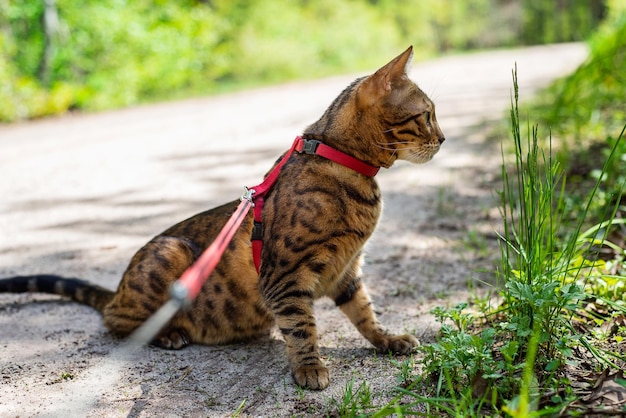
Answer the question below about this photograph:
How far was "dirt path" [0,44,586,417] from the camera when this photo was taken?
276 centimetres

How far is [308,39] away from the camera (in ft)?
71.5

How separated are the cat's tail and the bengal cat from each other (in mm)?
274

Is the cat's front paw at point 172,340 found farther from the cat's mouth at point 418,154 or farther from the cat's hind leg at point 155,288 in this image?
the cat's mouth at point 418,154

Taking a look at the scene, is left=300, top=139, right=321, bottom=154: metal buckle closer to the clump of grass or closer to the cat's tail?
the clump of grass

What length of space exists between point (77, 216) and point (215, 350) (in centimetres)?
310

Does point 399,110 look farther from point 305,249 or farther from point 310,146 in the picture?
point 305,249

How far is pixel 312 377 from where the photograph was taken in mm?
2742

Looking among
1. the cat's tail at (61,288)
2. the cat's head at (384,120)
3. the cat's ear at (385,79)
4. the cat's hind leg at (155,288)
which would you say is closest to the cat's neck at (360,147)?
the cat's head at (384,120)

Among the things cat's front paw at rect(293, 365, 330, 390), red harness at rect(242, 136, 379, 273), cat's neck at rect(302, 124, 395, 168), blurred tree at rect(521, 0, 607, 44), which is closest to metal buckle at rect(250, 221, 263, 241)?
red harness at rect(242, 136, 379, 273)

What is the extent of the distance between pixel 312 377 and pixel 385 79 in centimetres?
144

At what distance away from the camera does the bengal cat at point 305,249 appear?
9.49 ft

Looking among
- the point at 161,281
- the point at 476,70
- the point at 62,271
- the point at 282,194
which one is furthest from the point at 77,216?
the point at 476,70

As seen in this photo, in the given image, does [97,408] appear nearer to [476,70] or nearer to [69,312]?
[69,312]

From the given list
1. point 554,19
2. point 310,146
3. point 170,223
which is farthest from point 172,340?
point 554,19
